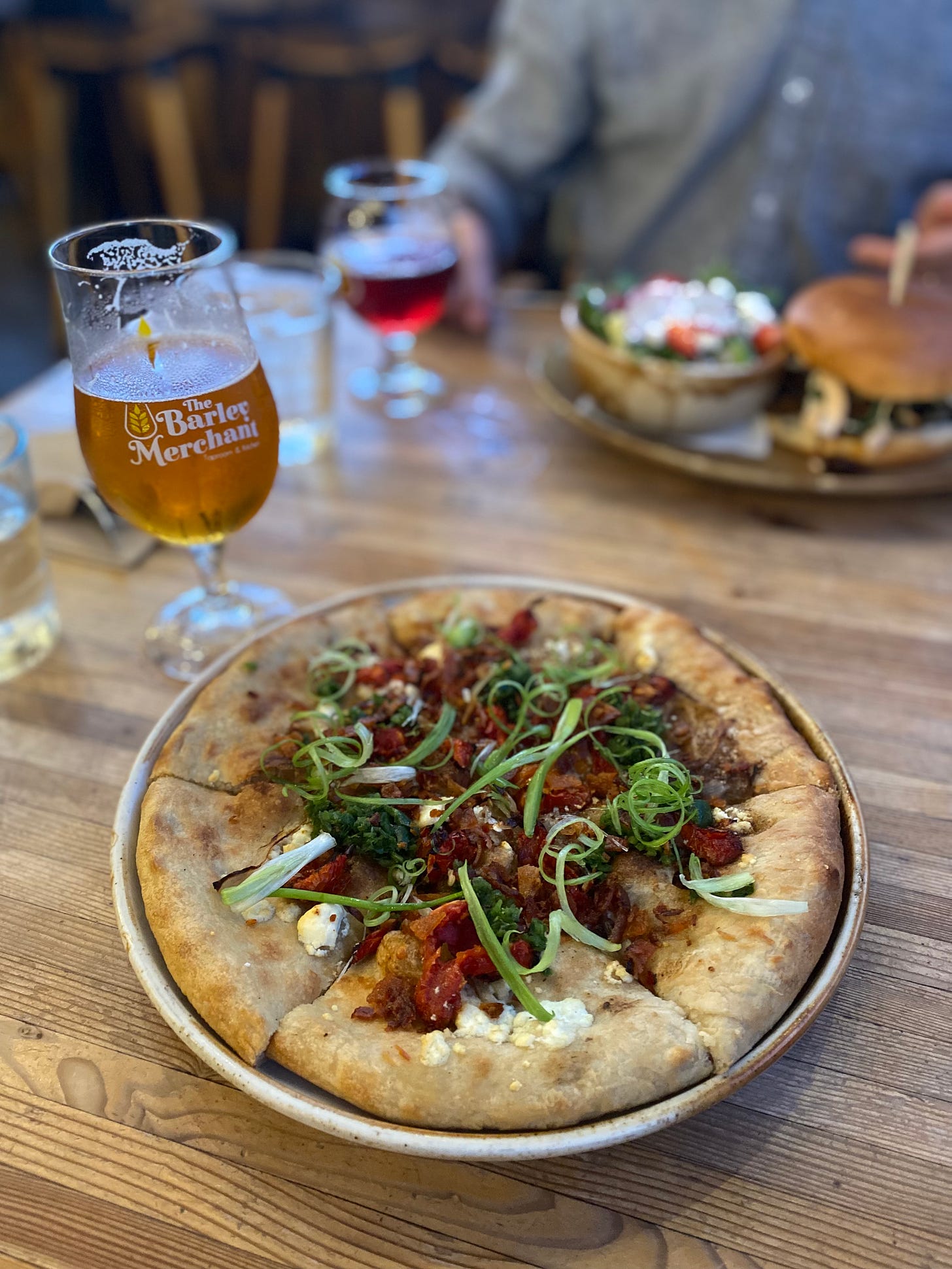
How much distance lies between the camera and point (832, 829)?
140 centimetres

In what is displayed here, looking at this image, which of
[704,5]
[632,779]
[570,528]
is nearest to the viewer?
[632,779]

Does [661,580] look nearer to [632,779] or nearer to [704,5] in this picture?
[632,779]

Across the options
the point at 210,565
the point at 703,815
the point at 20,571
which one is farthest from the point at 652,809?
the point at 20,571

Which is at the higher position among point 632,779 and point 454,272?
point 454,272

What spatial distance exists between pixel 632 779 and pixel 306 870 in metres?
0.50

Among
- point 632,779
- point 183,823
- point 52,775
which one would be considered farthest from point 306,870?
point 52,775

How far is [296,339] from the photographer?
2510 millimetres

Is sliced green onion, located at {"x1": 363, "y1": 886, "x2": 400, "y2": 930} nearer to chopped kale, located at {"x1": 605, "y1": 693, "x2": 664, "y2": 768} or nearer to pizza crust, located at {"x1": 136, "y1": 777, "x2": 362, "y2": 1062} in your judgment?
pizza crust, located at {"x1": 136, "y1": 777, "x2": 362, "y2": 1062}

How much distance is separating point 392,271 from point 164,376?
51.5 inches

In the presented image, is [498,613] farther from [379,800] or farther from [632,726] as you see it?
[379,800]

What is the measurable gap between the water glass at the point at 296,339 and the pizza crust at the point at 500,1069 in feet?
5.35

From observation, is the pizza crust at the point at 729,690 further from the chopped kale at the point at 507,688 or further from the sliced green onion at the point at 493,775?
the sliced green onion at the point at 493,775

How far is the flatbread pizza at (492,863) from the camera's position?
3.83ft

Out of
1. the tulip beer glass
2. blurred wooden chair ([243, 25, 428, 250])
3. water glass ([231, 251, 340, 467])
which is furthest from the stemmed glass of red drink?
blurred wooden chair ([243, 25, 428, 250])
